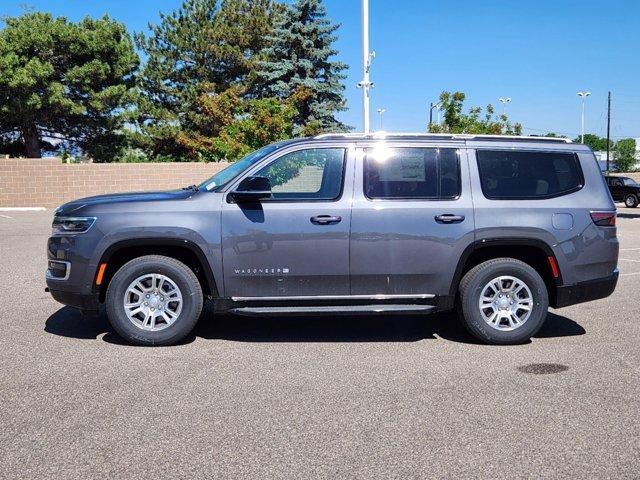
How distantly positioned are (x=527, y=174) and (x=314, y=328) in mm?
2665

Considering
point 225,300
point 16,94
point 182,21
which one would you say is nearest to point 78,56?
point 16,94

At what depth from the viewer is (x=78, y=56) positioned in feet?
130

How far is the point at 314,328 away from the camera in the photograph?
759 centimetres

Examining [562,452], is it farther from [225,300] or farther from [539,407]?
[225,300]

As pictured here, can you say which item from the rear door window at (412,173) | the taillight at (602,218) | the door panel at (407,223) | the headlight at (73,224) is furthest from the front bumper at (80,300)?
the taillight at (602,218)

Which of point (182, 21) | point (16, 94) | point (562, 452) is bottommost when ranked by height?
point (562, 452)

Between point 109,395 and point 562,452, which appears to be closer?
point 562,452

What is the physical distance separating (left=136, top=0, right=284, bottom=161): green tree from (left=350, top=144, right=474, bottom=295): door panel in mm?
37936

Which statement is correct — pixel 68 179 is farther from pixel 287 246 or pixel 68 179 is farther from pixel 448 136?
pixel 448 136

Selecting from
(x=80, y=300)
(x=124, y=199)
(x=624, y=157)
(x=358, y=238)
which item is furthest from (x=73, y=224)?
(x=624, y=157)

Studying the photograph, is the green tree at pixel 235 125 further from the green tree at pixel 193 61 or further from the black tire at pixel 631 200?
the black tire at pixel 631 200

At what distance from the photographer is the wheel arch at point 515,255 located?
266 inches

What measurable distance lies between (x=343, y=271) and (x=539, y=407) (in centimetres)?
229

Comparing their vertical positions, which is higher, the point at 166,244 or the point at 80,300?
the point at 166,244
